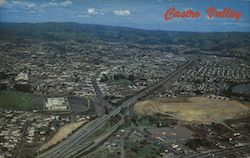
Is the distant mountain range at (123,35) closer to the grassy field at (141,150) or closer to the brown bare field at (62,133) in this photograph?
the brown bare field at (62,133)

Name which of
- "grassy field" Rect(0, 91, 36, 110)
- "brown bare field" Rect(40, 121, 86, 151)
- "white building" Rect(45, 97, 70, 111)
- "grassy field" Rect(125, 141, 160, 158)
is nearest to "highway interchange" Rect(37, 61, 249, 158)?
"brown bare field" Rect(40, 121, 86, 151)

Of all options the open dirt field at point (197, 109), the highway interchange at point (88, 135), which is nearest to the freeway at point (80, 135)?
the highway interchange at point (88, 135)

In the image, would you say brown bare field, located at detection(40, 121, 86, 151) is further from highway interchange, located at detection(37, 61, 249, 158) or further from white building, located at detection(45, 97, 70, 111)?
white building, located at detection(45, 97, 70, 111)

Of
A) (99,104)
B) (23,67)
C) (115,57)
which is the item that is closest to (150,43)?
(115,57)

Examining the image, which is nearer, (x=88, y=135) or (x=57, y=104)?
(x=88, y=135)

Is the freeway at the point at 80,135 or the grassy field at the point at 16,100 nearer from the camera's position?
the freeway at the point at 80,135

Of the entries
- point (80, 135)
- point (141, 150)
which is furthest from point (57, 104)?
point (141, 150)

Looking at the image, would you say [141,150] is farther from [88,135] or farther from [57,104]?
[57,104]
